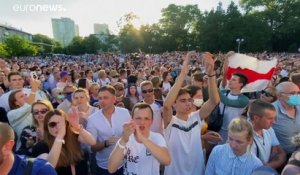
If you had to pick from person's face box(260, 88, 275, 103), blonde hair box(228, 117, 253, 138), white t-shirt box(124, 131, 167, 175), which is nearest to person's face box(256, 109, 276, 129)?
blonde hair box(228, 117, 253, 138)

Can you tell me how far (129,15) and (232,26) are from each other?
1945 centimetres

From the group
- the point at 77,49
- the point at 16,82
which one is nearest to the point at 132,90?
the point at 16,82

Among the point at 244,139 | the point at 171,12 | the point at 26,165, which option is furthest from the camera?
the point at 171,12

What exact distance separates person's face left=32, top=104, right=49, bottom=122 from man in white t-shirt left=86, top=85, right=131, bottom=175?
58cm

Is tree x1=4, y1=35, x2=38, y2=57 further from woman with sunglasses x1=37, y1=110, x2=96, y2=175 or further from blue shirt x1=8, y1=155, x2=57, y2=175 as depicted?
blue shirt x1=8, y1=155, x2=57, y2=175

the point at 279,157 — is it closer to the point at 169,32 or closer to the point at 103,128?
the point at 103,128

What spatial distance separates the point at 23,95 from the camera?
17.1ft

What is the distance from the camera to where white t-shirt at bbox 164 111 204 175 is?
372cm

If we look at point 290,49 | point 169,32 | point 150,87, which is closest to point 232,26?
point 290,49

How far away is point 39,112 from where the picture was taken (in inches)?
163

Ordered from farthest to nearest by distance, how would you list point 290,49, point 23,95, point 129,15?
point 290,49 → point 129,15 → point 23,95

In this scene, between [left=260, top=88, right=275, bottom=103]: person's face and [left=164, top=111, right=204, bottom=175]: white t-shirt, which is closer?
[left=164, top=111, right=204, bottom=175]: white t-shirt

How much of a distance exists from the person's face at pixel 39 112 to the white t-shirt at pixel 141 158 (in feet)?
4.37

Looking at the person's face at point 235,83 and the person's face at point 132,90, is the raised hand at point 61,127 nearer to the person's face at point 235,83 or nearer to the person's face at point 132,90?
the person's face at point 235,83
